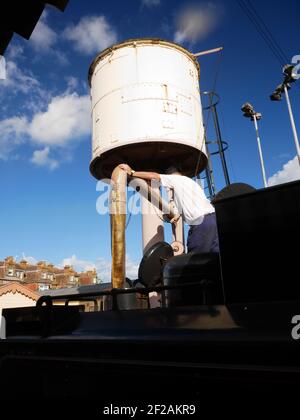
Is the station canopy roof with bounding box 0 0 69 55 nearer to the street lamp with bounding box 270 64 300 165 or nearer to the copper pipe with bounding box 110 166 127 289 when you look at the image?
the copper pipe with bounding box 110 166 127 289

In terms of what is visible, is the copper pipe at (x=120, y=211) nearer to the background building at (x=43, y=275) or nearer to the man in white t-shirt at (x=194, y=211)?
the man in white t-shirt at (x=194, y=211)

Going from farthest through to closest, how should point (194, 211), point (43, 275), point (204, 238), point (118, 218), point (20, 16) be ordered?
1. point (43, 275)
2. point (118, 218)
3. point (194, 211)
4. point (204, 238)
5. point (20, 16)

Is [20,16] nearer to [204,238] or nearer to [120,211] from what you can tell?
[204,238]

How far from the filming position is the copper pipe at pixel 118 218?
8.69m

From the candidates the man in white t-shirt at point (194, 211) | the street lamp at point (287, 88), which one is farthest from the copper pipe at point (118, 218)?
the street lamp at point (287, 88)

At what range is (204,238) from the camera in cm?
459

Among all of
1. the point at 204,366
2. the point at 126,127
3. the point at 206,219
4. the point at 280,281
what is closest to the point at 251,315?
the point at 280,281

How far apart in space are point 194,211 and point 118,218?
340 cm

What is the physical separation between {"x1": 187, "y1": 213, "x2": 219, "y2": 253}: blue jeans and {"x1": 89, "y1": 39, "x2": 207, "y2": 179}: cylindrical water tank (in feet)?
16.2

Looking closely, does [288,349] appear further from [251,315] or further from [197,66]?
[197,66]

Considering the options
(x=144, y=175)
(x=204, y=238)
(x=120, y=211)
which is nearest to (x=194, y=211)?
(x=204, y=238)

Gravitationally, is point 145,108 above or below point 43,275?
below

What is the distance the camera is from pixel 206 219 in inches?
195

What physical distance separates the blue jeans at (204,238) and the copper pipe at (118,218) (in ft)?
13.7
